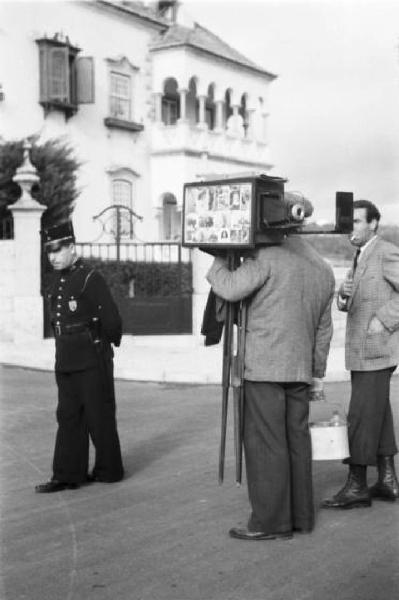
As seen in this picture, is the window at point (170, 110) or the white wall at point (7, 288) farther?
the window at point (170, 110)

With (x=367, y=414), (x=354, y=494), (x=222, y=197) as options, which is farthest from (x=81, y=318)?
(x=354, y=494)

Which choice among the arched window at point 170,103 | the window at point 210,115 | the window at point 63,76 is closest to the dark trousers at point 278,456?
the window at point 63,76

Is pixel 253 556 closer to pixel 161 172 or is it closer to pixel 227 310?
pixel 227 310

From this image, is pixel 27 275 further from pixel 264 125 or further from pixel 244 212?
pixel 264 125

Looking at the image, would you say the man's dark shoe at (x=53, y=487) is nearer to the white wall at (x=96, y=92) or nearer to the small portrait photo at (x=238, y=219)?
the small portrait photo at (x=238, y=219)

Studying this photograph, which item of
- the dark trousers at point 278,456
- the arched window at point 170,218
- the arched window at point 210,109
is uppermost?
the arched window at point 210,109

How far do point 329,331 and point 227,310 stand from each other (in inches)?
24.4

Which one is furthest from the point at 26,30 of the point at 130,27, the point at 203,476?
the point at 203,476

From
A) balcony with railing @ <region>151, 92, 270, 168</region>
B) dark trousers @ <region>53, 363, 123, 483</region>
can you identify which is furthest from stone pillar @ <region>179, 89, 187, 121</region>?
dark trousers @ <region>53, 363, 123, 483</region>

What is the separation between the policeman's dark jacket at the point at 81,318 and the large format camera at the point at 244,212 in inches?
58.5

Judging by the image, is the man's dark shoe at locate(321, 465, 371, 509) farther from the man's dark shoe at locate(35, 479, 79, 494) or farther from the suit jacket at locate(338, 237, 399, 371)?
the man's dark shoe at locate(35, 479, 79, 494)

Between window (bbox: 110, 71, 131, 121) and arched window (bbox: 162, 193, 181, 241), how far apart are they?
324 cm

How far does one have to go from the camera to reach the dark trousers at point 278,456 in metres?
5.17

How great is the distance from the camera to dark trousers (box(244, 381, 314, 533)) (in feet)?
17.0
